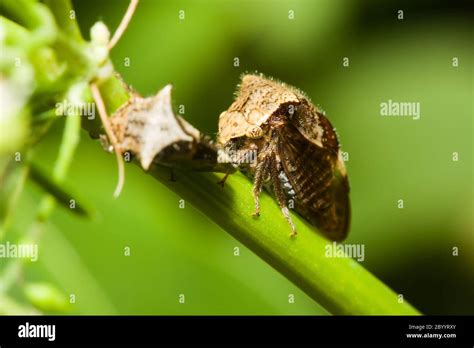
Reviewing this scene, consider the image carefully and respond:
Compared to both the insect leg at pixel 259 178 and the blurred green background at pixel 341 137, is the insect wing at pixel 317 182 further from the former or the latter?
the blurred green background at pixel 341 137

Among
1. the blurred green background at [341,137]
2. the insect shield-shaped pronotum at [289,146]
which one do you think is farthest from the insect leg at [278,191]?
the blurred green background at [341,137]

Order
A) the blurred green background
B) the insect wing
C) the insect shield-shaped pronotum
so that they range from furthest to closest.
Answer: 1. the blurred green background
2. the insect wing
3. the insect shield-shaped pronotum

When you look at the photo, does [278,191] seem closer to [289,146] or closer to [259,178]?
[259,178]

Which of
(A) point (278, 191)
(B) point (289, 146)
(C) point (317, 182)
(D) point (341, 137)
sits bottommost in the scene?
(A) point (278, 191)

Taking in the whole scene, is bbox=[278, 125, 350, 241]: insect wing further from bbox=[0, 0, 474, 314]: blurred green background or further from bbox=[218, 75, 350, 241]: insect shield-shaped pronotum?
bbox=[0, 0, 474, 314]: blurred green background

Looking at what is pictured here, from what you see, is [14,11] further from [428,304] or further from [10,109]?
[428,304]

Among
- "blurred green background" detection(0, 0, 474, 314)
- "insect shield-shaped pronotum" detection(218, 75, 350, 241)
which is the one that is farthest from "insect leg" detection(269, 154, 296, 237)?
"blurred green background" detection(0, 0, 474, 314)

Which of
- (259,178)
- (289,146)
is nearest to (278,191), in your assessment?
(259,178)

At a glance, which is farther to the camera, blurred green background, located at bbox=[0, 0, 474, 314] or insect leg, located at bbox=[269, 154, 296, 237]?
blurred green background, located at bbox=[0, 0, 474, 314]
